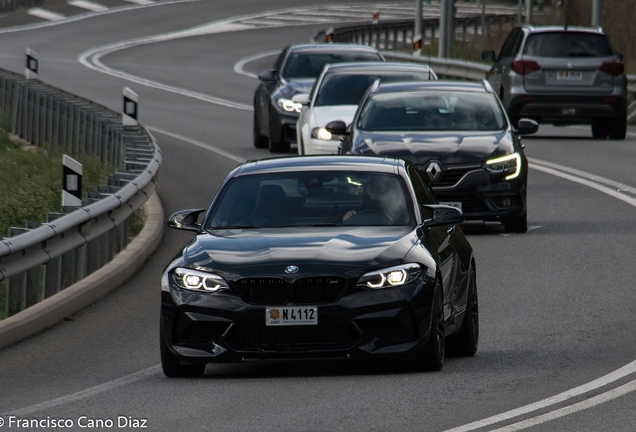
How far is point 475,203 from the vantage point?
16.2m

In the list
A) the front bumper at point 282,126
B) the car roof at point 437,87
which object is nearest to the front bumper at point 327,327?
the car roof at point 437,87

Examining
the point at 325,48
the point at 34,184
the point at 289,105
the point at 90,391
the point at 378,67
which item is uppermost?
the point at 90,391

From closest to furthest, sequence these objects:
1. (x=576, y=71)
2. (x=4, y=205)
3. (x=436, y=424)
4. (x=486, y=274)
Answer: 1. (x=436, y=424)
2. (x=486, y=274)
3. (x=4, y=205)
4. (x=576, y=71)

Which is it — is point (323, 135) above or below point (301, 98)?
above

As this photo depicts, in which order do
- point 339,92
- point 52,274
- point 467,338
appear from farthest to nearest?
point 339,92 < point 52,274 < point 467,338

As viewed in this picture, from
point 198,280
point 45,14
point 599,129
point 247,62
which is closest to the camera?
point 198,280

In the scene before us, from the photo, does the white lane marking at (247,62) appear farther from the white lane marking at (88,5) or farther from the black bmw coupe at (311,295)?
the black bmw coupe at (311,295)

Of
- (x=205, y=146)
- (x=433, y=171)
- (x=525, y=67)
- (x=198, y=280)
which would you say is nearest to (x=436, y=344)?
(x=198, y=280)

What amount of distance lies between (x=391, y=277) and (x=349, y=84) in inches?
A: 567

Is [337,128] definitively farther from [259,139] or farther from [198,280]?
[198,280]

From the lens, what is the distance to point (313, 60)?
89.2ft

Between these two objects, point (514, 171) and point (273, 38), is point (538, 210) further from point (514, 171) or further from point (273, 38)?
point (273, 38)

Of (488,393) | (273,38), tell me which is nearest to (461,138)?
(488,393)

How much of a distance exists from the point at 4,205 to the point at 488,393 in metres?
10.6
